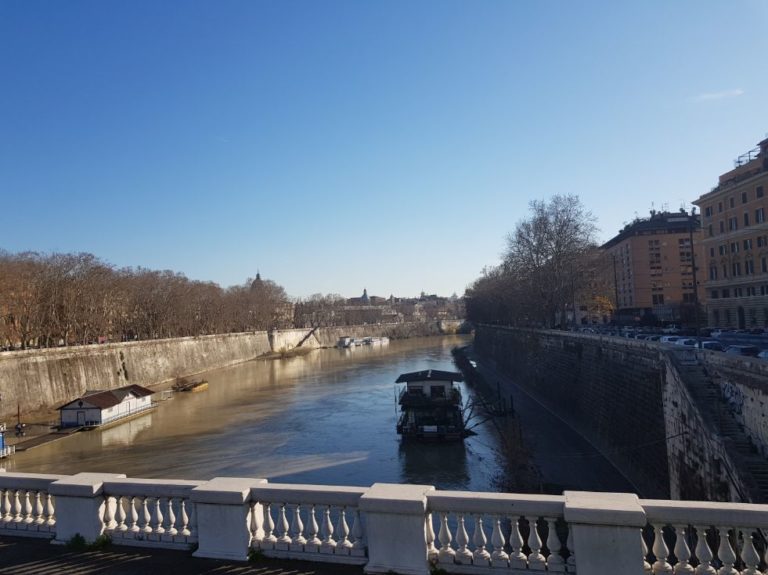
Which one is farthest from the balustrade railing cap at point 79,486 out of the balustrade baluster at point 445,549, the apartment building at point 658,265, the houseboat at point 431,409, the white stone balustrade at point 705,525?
the apartment building at point 658,265

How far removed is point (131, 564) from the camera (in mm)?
5461

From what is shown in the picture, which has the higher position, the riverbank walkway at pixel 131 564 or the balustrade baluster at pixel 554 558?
the balustrade baluster at pixel 554 558

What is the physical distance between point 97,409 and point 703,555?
129 feet

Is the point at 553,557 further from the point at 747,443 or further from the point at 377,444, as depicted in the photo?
the point at 377,444

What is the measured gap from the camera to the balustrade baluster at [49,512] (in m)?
6.32

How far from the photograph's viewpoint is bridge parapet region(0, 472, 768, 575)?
14.8 ft

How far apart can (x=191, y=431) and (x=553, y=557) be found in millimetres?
34043

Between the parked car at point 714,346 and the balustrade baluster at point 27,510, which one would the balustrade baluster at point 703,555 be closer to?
the balustrade baluster at point 27,510

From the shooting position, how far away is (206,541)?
550 centimetres

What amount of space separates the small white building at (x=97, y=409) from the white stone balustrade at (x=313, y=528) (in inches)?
1434

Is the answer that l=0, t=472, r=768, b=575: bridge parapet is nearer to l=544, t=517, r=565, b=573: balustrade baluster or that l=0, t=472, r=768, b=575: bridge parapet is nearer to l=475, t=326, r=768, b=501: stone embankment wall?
l=544, t=517, r=565, b=573: balustrade baluster

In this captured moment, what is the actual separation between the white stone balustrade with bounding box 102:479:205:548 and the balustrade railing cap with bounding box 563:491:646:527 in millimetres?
3686

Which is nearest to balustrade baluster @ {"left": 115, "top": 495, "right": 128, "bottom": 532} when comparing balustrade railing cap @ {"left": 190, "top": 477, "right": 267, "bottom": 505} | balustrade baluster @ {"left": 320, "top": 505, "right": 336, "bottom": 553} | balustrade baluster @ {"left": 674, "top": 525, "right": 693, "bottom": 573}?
balustrade railing cap @ {"left": 190, "top": 477, "right": 267, "bottom": 505}

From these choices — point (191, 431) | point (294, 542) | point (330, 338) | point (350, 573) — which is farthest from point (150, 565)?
point (330, 338)
